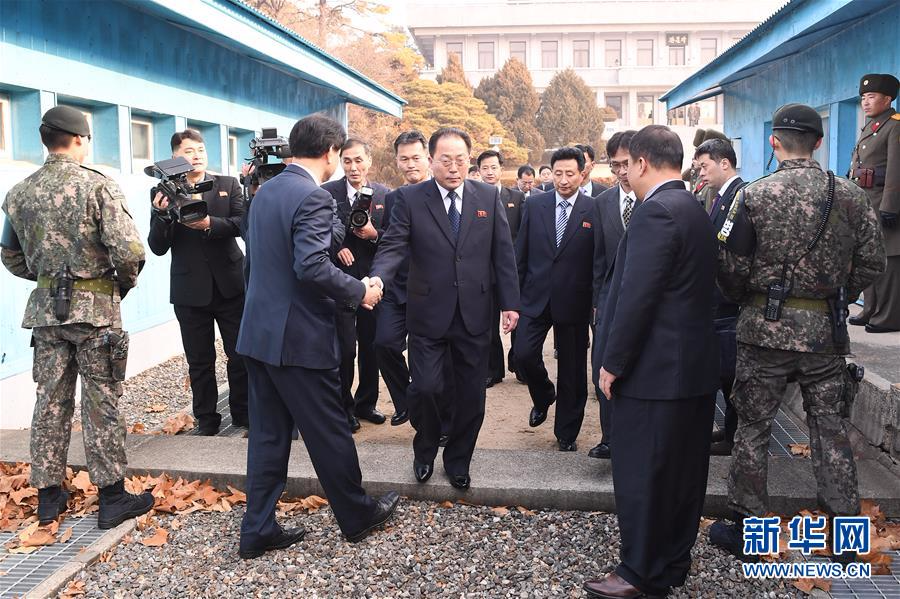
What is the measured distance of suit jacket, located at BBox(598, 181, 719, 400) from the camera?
352 cm

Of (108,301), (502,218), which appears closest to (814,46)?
(502,218)

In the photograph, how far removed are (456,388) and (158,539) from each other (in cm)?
174

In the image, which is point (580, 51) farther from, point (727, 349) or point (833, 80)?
point (727, 349)

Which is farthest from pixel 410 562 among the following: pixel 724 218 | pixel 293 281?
pixel 724 218

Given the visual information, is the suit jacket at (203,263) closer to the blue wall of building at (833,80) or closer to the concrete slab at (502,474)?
the concrete slab at (502,474)

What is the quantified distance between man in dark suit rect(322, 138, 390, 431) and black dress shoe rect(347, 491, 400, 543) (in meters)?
1.50

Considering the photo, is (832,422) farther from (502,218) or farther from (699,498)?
(502,218)

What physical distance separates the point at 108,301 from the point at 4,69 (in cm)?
299

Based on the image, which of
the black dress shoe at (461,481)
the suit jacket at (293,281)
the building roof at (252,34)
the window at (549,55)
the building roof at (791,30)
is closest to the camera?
the suit jacket at (293,281)

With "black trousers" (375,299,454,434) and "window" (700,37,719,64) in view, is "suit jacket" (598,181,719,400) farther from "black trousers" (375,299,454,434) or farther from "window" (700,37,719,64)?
"window" (700,37,719,64)

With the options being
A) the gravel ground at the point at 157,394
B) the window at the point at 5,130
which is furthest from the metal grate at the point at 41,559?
the window at the point at 5,130

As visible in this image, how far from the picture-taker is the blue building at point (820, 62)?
28.5 feet

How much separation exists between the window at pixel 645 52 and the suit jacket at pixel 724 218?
54612 millimetres

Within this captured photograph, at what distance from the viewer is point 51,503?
4.59 meters
